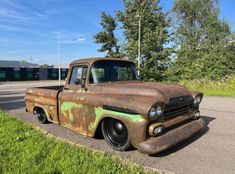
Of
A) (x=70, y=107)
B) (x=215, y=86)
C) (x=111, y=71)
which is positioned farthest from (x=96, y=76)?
(x=215, y=86)

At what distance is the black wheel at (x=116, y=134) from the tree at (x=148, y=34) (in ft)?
51.2

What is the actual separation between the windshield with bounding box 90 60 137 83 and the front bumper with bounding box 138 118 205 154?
1.89 metres

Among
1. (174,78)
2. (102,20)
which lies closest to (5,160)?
(174,78)

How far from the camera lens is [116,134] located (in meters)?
5.12

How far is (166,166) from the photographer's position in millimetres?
4227

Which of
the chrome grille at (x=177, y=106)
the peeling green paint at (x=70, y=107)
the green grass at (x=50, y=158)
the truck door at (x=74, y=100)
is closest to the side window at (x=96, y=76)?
the truck door at (x=74, y=100)

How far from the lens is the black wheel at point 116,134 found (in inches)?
193

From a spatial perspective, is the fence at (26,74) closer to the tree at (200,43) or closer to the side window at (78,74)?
the tree at (200,43)

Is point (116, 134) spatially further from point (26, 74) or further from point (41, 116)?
point (26, 74)

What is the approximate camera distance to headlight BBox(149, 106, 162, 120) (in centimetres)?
429

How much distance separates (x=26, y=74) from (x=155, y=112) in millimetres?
43448

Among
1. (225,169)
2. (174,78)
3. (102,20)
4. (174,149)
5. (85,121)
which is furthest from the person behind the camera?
(102,20)

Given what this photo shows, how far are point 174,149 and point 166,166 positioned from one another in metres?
0.82

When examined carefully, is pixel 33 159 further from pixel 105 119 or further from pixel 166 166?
pixel 166 166
